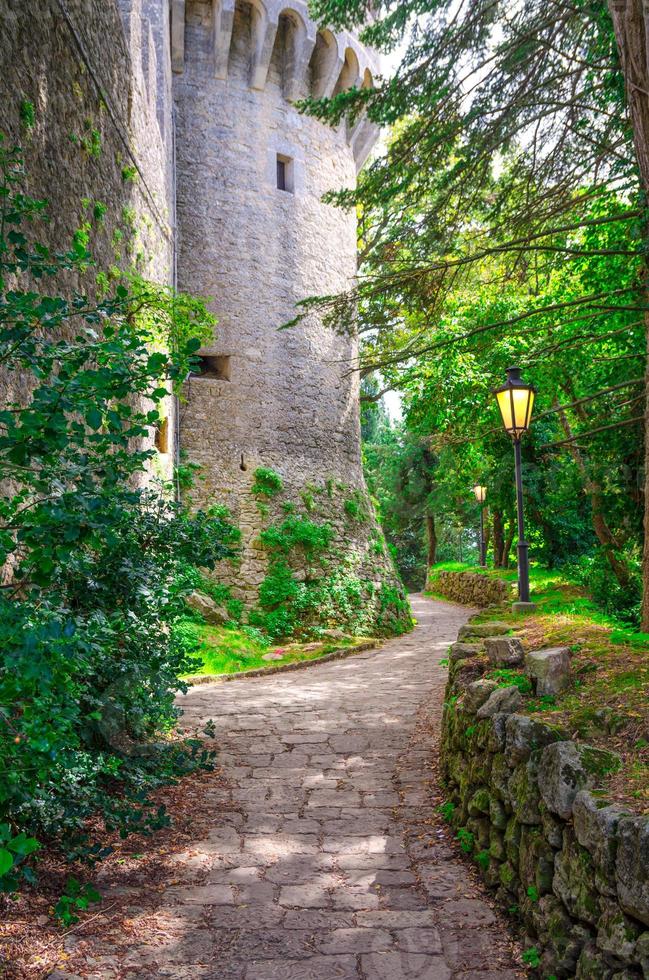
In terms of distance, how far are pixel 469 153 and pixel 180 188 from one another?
22.6 ft

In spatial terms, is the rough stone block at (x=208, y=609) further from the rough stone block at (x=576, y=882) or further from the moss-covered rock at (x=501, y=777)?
the rough stone block at (x=576, y=882)

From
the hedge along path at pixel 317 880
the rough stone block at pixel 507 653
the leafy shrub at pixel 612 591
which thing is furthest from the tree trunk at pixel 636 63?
the leafy shrub at pixel 612 591

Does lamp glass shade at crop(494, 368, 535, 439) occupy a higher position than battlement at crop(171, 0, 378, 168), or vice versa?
battlement at crop(171, 0, 378, 168)

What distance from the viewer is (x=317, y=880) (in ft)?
10.7

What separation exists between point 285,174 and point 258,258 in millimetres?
1957

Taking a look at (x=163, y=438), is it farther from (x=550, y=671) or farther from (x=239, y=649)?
(x=550, y=671)

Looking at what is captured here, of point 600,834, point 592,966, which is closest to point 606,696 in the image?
point 600,834

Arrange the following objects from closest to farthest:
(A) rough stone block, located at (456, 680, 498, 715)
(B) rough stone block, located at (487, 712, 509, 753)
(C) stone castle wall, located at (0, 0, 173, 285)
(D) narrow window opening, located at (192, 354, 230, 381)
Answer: (B) rough stone block, located at (487, 712, 509, 753)
(A) rough stone block, located at (456, 680, 498, 715)
(C) stone castle wall, located at (0, 0, 173, 285)
(D) narrow window opening, located at (192, 354, 230, 381)

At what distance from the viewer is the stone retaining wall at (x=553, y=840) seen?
204 cm

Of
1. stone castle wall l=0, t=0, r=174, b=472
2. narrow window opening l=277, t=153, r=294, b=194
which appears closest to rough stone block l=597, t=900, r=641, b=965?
stone castle wall l=0, t=0, r=174, b=472

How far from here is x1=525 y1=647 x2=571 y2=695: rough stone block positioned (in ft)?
11.4

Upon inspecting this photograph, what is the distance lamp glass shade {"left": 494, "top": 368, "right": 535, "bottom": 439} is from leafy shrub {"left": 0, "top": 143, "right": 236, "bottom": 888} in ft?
10.00

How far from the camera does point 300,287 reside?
12375 millimetres

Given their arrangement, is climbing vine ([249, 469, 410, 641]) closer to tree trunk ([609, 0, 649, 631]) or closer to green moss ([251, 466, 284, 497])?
green moss ([251, 466, 284, 497])
